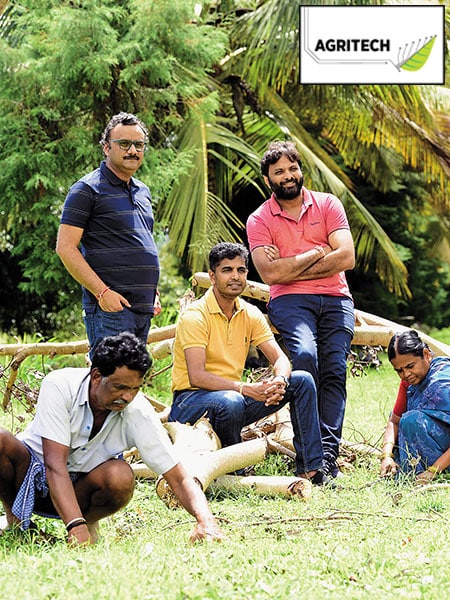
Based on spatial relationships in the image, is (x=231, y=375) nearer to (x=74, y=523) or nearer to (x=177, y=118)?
(x=74, y=523)

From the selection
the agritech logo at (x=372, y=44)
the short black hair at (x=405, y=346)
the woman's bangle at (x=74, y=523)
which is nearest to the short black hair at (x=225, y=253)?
the short black hair at (x=405, y=346)

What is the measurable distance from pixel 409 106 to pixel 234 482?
9136 mm

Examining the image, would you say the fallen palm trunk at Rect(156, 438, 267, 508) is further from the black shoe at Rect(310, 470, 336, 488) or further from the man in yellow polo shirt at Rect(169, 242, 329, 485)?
the black shoe at Rect(310, 470, 336, 488)

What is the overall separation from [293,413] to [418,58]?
8.81m

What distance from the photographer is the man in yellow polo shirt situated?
6.47 metres

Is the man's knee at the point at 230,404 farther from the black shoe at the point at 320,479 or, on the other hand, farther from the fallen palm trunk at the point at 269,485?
the black shoe at the point at 320,479

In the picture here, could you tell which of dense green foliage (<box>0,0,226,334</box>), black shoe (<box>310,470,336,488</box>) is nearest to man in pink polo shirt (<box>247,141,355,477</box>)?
black shoe (<box>310,470,336,488</box>)

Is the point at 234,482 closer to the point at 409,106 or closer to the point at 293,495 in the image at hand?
the point at 293,495

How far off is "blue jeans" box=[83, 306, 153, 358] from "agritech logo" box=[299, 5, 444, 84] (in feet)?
25.7

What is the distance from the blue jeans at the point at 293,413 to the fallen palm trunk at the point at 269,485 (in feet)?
0.92

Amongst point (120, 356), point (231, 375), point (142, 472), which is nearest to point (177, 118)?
point (231, 375)

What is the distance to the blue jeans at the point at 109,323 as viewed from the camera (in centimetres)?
626

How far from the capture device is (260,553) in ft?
14.9

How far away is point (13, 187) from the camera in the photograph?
11914 mm
